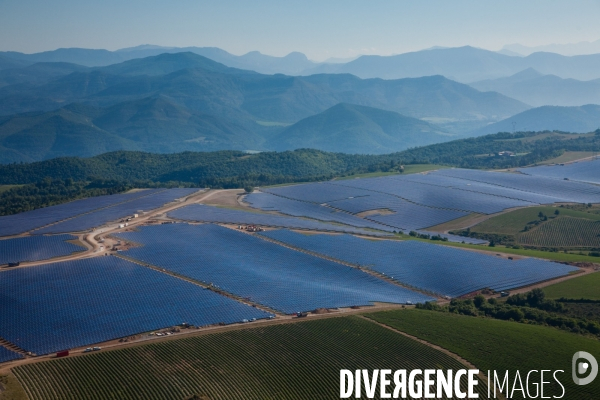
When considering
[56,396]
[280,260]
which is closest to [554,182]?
[280,260]

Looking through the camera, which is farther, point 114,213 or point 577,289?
point 114,213

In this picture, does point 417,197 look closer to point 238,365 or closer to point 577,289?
point 577,289

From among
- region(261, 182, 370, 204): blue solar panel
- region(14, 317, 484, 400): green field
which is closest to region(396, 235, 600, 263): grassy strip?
region(261, 182, 370, 204): blue solar panel

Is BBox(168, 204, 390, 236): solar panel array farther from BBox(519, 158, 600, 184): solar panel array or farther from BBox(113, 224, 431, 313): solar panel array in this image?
BBox(519, 158, 600, 184): solar panel array

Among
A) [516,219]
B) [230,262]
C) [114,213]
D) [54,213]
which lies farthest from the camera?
[54,213]

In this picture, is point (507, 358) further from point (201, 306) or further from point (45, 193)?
point (45, 193)

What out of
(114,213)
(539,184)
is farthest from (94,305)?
(539,184)

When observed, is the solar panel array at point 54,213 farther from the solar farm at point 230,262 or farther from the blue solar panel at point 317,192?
the blue solar panel at point 317,192

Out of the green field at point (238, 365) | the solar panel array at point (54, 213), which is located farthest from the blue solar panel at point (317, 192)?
the green field at point (238, 365)

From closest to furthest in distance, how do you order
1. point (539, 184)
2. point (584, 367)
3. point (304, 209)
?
1. point (584, 367)
2. point (304, 209)
3. point (539, 184)
